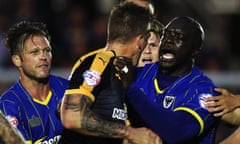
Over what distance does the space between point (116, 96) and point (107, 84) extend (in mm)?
123

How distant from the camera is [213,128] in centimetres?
611

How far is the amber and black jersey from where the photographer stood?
5621 millimetres

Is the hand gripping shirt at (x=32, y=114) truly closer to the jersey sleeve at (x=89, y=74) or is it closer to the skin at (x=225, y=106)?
the jersey sleeve at (x=89, y=74)

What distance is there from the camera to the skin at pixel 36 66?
6.82 m

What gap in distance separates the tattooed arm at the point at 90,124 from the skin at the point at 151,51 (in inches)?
50.8

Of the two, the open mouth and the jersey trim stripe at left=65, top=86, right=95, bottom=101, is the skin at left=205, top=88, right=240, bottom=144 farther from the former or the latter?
the jersey trim stripe at left=65, top=86, right=95, bottom=101

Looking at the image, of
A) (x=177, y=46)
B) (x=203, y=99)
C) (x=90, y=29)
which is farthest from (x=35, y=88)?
(x=90, y=29)

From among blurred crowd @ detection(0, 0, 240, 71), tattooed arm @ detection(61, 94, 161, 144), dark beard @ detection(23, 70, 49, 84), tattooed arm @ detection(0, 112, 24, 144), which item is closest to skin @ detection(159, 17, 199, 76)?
tattooed arm @ detection(61, 94, 161, 144)

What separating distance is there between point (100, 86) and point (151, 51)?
4.79ft

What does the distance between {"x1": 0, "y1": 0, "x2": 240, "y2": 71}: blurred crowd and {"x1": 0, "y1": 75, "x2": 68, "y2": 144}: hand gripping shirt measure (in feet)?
14.4

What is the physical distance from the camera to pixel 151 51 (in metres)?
7.09

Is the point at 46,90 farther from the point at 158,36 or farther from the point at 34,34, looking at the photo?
the point at 158,36

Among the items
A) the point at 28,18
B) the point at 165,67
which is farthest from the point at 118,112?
the point at 28,18

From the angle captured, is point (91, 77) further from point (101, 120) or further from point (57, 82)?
point (57, 82)
